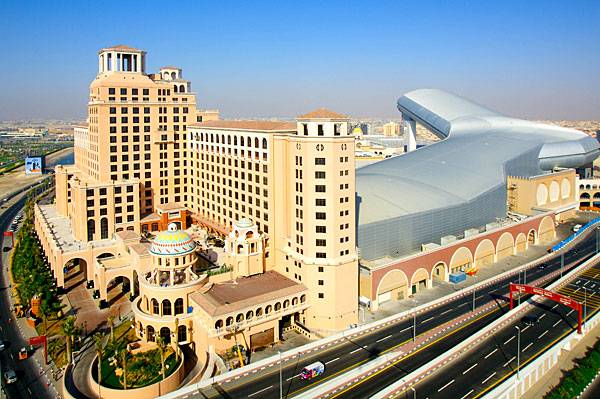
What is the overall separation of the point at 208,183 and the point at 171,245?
2982 centimetres

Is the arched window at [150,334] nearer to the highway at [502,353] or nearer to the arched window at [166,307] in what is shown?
the arched window at [166,307]

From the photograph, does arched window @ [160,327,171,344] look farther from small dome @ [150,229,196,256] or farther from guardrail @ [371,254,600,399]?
guardrail @ [371,254,600,399]

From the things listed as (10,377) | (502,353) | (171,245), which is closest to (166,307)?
(171,245)

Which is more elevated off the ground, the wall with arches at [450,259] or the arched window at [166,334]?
the wall with arches at [450,259]

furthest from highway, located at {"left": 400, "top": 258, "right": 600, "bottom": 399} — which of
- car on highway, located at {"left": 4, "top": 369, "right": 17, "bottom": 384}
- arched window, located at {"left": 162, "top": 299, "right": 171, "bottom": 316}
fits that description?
car on highway, located at {"left": 4, "top": 369, "right": 17, "bottom": 384}

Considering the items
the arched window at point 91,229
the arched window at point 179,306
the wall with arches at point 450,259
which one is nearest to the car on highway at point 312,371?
the arched window at point 179,306

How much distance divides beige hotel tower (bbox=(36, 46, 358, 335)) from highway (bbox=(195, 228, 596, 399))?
619 cm

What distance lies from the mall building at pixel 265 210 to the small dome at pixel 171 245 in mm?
171

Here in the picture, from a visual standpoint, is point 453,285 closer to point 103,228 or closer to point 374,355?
point 374,355

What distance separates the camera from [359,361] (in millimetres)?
53062

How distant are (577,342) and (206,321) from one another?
42089mm

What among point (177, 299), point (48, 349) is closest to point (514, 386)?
point (177, 299)

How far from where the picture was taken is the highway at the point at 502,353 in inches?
1865

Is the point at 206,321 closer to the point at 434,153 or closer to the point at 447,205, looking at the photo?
the point at 447,205
